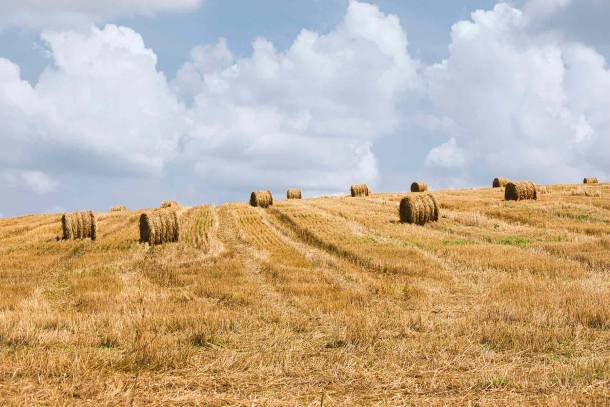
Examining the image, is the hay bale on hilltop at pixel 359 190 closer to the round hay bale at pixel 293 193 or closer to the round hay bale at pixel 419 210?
the round hay bale at pixel 293 193

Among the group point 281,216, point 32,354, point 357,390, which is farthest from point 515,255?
point 281,216

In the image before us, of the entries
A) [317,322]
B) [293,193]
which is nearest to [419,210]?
[317,322]

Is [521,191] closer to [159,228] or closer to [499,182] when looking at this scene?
[499,182]

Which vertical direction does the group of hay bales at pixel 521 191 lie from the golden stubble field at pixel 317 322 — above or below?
above

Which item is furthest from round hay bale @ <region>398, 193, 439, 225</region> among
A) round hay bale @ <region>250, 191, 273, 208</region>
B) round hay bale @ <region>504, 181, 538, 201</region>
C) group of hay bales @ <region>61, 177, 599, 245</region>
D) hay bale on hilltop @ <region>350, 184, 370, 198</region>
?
hay bale on hilltop @ <region>350, 184, 370, 198</region>

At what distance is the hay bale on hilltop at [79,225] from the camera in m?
29.3

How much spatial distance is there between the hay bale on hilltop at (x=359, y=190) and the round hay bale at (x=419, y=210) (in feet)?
70.2

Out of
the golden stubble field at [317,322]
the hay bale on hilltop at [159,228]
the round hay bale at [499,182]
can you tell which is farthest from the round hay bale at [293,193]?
the golden stubble field at [317,322]

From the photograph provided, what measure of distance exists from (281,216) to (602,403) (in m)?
29.5

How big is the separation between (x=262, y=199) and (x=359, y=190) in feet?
39.1

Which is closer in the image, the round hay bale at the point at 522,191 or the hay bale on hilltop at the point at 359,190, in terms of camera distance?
the round hay bale at the point at 522,191

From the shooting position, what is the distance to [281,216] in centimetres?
3534

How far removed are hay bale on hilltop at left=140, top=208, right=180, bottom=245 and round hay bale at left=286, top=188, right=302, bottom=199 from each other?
1047 inches

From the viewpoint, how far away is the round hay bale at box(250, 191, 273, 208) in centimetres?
4244
